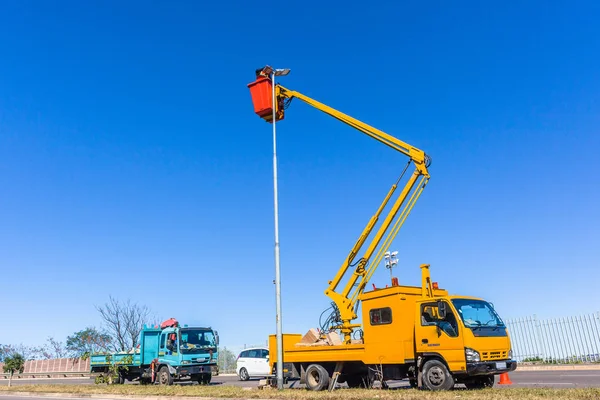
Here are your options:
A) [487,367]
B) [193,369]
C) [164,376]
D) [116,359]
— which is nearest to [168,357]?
[164,376]

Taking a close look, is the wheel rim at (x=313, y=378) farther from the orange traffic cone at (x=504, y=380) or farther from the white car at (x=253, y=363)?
the white car at (x=253, y=363)

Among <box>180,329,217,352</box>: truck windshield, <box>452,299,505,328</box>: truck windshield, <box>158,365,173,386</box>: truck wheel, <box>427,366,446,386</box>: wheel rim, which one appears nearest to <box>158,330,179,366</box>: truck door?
<box>180,329,217,352</box>: truck windshield

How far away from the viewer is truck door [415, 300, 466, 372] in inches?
457

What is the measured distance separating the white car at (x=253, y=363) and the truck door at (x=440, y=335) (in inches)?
569

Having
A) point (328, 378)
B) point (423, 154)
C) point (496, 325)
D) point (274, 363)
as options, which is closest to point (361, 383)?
point (328, 378)

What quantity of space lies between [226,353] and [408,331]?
32452mm

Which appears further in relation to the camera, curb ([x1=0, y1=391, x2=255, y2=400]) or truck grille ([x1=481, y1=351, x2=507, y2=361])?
curb ([x1=0, y1=391, x2=255, y2=400])

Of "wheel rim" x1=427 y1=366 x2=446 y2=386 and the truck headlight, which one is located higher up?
the truck headlight

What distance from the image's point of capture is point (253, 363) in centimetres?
2575

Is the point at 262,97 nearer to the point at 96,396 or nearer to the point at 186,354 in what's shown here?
the point at 186,354

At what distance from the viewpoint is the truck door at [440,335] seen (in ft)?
38.1

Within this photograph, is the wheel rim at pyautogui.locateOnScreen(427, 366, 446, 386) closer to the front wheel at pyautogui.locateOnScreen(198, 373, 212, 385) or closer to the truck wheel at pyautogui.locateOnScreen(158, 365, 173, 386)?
the front wheel at pyautogui.locateOnScreen(198, 373, 212, 385)

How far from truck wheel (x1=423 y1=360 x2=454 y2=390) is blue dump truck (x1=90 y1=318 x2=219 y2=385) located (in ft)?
35.6

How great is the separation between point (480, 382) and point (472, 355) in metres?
1.70
